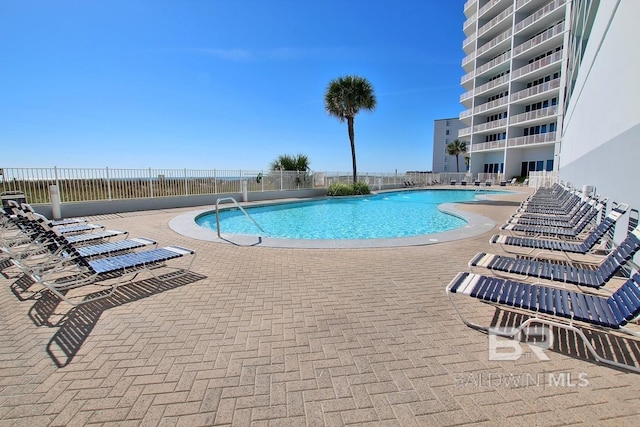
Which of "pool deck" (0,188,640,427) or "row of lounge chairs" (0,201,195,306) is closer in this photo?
"pool deck" (0,188,640,427)

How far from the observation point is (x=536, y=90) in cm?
3116

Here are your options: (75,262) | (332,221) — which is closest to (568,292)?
(75,262)

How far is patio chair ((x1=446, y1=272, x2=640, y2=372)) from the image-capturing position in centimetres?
244

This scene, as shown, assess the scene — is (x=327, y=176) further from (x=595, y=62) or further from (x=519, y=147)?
(x=519, y=147)

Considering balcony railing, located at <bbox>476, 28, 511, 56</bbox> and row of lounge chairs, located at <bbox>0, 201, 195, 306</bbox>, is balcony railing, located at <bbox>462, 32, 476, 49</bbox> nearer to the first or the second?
balcony railing, located at <bbox>476, 28, 511, 56</bbox>

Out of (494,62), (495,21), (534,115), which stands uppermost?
(495,21)

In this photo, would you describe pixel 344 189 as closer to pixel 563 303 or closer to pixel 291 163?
pixel 291 163

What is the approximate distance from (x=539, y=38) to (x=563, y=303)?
39402 mm

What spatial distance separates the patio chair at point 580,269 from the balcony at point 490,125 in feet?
126

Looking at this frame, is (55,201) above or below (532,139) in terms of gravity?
below

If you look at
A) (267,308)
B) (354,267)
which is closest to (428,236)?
(354,267)

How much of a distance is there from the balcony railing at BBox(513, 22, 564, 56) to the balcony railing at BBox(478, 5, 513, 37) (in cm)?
473

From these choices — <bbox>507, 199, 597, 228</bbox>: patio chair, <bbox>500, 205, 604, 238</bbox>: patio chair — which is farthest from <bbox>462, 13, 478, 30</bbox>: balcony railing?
<bbox>500, 205, 604, 238</bbox>: patio chair

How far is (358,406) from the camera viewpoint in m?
2.09
